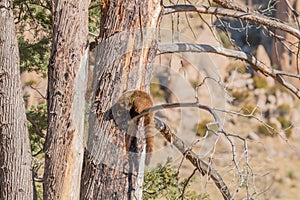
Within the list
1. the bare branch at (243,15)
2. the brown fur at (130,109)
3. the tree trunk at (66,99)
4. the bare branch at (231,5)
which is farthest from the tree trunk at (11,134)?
the bare branch at (231,5)

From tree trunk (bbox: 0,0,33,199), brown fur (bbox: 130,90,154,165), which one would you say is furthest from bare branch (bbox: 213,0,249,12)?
tree trunk (bbox: 0,0,33,199)

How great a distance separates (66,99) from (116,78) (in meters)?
0.30

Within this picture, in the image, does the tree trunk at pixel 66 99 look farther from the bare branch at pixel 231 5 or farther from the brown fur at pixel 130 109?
the bare branch at pixel 231 5

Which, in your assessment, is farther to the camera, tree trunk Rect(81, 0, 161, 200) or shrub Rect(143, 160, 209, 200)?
shrub Rect(143, 160, 209, 200)

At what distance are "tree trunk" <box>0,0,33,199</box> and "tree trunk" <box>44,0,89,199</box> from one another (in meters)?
0.21

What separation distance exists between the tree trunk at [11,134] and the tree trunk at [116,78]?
1.37 feet

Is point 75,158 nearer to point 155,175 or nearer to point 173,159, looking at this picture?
point 173,159

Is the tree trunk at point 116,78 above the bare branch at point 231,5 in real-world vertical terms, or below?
below

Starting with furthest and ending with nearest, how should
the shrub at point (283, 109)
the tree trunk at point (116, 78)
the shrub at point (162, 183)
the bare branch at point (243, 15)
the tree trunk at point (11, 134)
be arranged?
1. the shrub at point (283, 109)
2. the shrub at point (162, 183)
3. the bare branch at point (243, 15)
4. the tree trunk at point (11, 134)
5. the tree trunk at point (116, 78)

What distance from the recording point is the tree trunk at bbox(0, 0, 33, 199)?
3746 mm

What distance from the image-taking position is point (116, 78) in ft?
11.4

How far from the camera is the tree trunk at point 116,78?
345 cm

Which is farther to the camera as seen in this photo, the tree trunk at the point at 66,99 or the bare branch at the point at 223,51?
the bare branch at the point at 223,51

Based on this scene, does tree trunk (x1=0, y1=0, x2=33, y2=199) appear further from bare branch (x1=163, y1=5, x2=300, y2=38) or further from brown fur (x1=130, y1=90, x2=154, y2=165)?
bare branch (x1=163, y1=5, x2=300, y2=38)
